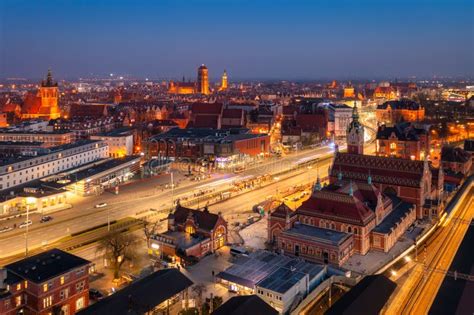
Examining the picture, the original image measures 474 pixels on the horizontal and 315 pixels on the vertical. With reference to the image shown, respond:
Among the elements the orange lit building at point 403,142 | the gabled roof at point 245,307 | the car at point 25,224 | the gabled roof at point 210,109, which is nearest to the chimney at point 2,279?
the gabled roof at point 245,307

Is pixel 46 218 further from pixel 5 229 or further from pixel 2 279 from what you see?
pixel 2 279

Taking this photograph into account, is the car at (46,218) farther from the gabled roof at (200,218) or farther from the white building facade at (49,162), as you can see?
the gabled roof at (200,218)

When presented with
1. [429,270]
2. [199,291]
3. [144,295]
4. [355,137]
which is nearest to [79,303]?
[144,295]

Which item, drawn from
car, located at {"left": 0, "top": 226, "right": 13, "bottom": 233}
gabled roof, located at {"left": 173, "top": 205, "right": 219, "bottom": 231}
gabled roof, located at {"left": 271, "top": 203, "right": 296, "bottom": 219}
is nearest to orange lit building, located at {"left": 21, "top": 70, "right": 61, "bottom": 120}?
car, located at {"left": 0, "top": 226, "right": 13, "bottom": 233}

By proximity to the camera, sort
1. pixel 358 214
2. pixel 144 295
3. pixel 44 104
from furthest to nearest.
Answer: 1. pixel 44 104
2. pixel 358 214
3. pixel 144 295

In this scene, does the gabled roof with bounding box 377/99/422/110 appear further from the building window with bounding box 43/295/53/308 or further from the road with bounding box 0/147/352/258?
the building window with bounding box 43/295/53/308

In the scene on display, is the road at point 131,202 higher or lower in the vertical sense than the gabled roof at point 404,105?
lower
